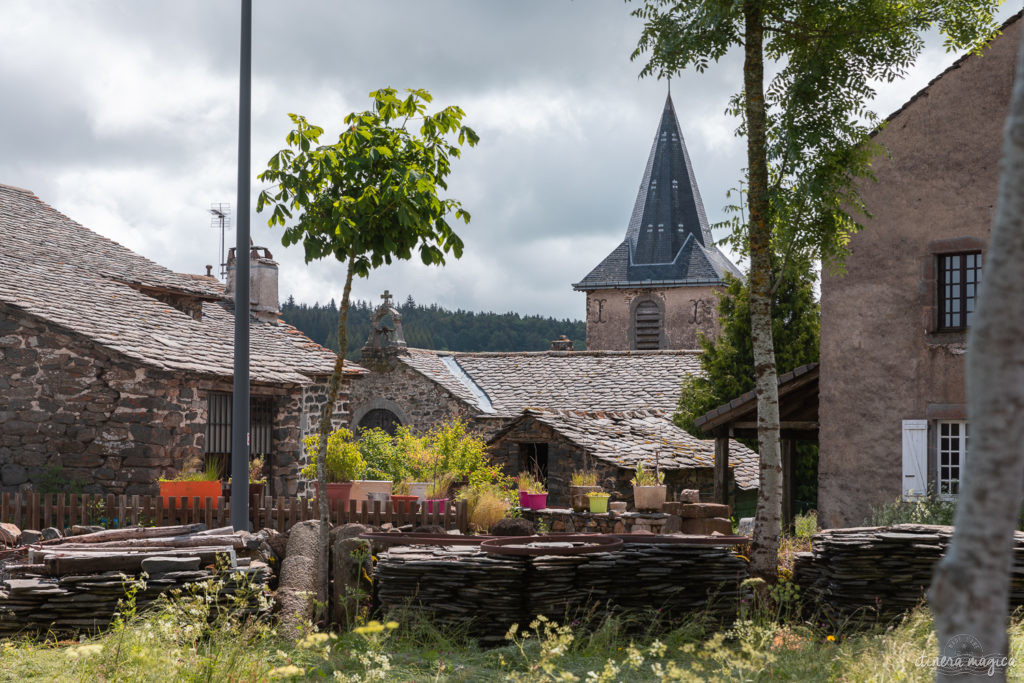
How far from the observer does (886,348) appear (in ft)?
44.9

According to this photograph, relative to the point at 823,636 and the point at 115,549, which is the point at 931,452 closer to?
the point at 823,636

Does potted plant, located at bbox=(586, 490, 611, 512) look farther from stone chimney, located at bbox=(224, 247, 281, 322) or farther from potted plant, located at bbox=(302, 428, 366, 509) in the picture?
stone chimney, located at bbox=(224, 247, 281, 322)

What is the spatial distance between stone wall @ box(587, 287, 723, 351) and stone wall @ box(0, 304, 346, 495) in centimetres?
2525

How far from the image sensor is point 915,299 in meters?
13.4

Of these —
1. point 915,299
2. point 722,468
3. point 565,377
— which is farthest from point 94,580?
point 565,377

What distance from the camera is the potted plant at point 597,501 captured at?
14.9 metres

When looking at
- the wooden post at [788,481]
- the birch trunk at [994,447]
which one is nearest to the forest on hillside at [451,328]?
the wooden post at [788,481]

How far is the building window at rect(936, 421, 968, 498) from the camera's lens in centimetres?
1330

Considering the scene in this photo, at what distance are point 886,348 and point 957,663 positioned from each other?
11857 millimetres

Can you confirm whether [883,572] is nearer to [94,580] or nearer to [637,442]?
[94,580]

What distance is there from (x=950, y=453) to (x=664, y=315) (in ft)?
82.0

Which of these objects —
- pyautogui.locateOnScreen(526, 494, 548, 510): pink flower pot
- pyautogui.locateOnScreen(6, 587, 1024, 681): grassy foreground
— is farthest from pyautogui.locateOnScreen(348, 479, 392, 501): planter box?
pyautogui.locateOnScreen(6, 587, 1024, 681): grassy foreground

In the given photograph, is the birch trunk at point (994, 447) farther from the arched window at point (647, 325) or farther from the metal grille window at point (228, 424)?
the arched window at point (647, 325)

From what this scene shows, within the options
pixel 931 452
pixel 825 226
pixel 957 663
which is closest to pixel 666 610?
pixel 825 226
